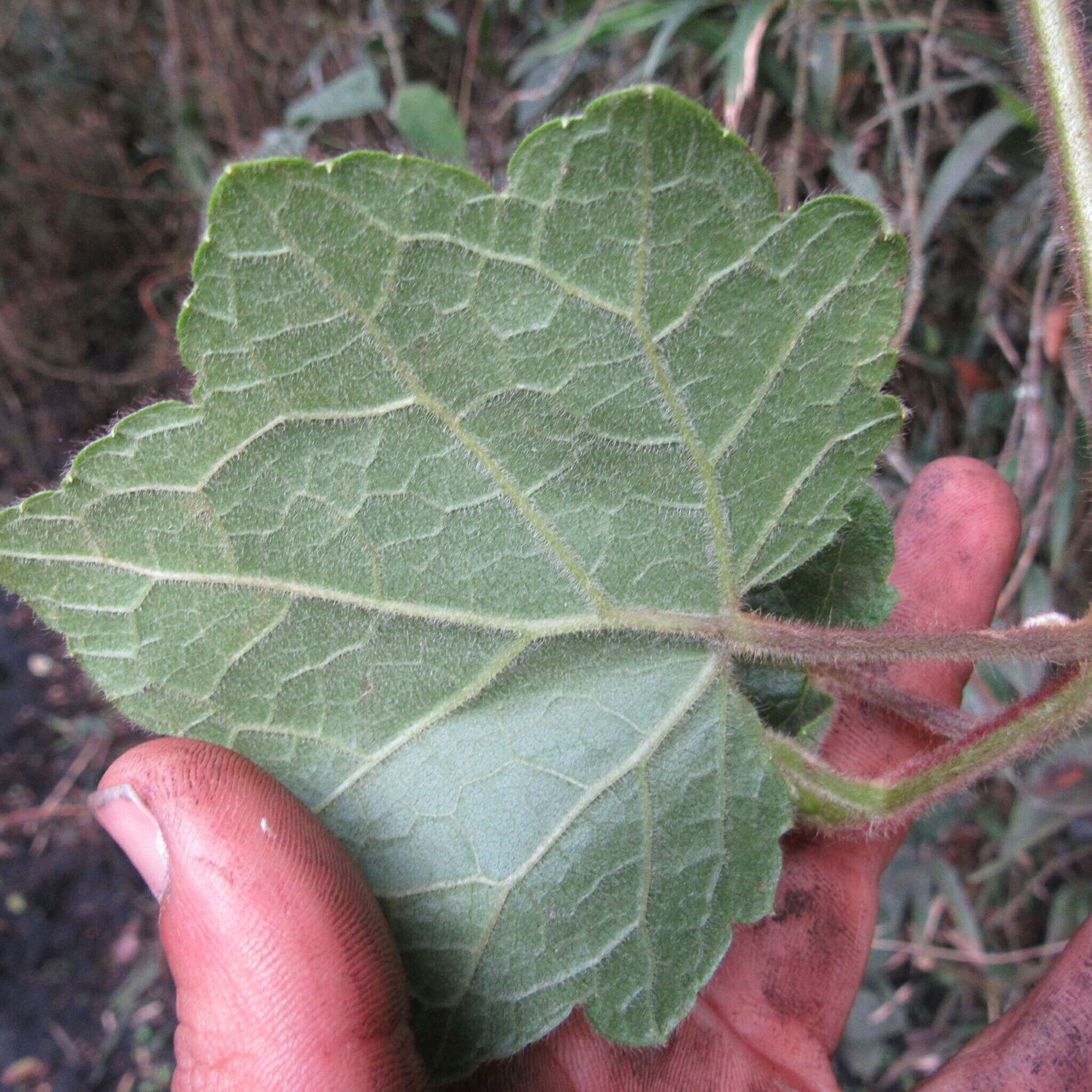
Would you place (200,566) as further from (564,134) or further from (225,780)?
(564,134)

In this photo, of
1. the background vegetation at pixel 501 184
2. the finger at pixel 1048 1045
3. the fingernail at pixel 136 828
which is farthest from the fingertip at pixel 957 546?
the fingernail at pixel 136 828

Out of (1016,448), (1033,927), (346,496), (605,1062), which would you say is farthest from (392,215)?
(1033,927)

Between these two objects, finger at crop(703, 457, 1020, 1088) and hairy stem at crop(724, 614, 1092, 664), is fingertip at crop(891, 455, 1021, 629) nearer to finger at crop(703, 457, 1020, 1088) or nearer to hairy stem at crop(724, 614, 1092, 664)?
finger at crop(703, 457, 1020, 1088)

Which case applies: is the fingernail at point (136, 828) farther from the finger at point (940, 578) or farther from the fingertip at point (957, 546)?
the fingertip at point (957, 546)

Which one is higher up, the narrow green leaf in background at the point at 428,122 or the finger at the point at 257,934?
the narrow green leaf in background at the point at 428,122

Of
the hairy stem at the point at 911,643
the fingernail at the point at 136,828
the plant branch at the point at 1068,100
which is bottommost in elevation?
the hairy stem at the point at 911,643

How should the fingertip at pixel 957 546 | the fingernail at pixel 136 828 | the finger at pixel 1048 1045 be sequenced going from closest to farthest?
the fingernail at pixel 136 828, the finger at pixel 1048 1045, the fingertip at pixel 957 546

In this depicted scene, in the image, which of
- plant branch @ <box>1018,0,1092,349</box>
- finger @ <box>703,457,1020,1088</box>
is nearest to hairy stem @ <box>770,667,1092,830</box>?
finger @ <box>703,457,1020,1088</box>

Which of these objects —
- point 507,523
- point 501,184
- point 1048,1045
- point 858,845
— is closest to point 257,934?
point 507,523
